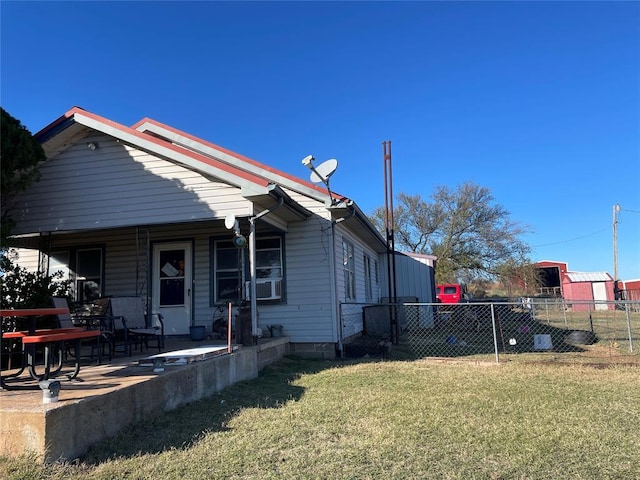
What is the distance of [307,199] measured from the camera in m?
9.22

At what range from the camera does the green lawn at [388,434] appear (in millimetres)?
3172

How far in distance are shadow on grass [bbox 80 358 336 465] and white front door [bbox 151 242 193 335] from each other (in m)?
3.15

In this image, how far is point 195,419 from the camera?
4473 millimetres

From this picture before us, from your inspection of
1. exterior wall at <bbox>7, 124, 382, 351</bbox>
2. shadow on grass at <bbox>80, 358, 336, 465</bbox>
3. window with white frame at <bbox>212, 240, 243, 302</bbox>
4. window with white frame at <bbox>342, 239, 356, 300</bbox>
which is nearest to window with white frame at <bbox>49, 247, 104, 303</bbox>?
exterior wall at <bbox>7, 124, 382, 351</bbox>

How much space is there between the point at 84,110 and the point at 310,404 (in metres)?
7.00

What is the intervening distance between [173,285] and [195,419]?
5.53 m

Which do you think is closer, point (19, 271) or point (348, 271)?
point (19, 271)

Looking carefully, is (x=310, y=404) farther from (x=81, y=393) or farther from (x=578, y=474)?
(x=578, y=474)

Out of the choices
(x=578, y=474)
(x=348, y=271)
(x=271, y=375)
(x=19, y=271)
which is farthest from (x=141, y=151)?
(x=578, y=474)

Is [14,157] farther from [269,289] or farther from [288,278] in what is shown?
[288,278]

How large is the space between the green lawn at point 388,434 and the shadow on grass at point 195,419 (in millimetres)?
14

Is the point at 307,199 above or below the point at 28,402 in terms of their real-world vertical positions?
above

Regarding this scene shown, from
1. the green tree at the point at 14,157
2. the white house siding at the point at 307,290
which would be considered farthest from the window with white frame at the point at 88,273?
the white house siding at the point at 307,290

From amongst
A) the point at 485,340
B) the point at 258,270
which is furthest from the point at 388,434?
the point at 485,340
